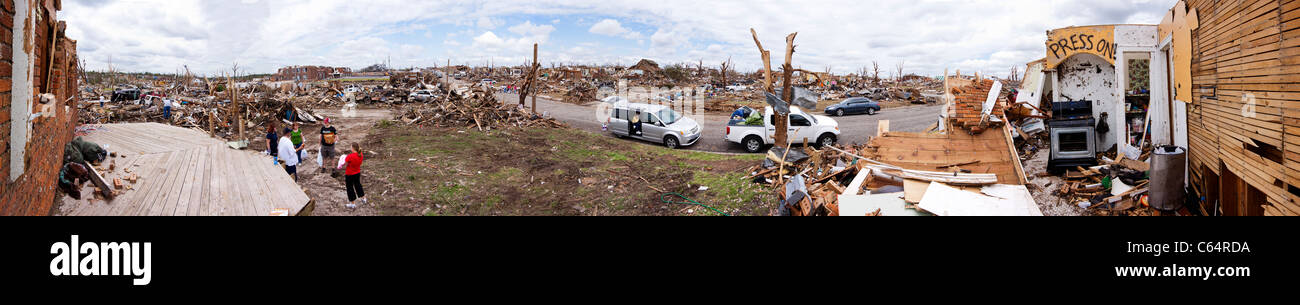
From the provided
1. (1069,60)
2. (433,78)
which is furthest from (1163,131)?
(433,78)

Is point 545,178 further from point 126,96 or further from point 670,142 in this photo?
point 126,96

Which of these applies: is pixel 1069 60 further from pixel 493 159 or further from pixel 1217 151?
pixel 493 159

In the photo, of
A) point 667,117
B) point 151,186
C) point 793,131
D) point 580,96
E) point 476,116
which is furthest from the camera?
point 580,96

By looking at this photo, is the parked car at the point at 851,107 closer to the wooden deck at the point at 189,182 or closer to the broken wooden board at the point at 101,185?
the wooden deck at the point at 189,182

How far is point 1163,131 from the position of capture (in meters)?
9.06

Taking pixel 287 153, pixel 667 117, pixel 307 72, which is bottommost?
pixel 287 153

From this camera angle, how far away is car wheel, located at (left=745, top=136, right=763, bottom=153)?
48.4ft

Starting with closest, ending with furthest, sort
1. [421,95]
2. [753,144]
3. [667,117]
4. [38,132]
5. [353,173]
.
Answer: [38,132] → [353,173] → [753,144] → [667,117] → [421,95]

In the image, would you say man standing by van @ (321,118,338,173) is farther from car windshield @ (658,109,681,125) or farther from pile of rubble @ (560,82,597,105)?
pile of rubble @ (560,82,597,105)

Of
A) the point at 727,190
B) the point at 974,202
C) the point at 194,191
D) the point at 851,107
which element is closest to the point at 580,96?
the point at 851,107

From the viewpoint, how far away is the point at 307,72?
62469mm

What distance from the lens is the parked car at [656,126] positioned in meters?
15.7

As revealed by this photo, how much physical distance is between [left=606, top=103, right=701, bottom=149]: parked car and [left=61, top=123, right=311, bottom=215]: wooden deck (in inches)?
394

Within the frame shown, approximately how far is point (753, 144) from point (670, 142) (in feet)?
8.31
